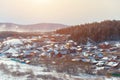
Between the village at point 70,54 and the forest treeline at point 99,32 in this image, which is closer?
the village at point 70,54

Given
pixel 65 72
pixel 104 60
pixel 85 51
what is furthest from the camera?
pixel 85 51

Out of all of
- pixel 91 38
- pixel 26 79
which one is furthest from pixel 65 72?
pixel 91 38

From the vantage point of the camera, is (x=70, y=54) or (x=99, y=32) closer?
(x=70, y=54)

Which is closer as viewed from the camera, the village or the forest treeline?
the village

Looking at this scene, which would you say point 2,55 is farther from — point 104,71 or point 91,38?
point 104,71

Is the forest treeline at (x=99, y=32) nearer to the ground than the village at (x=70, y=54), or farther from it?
farther from it

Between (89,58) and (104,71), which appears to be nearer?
(104,71)

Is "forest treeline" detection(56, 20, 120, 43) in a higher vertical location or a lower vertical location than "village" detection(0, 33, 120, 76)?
higher

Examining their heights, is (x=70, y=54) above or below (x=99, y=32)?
A: below
